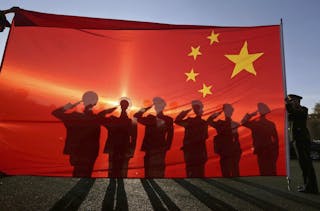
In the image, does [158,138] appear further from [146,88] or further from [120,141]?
[146,88]

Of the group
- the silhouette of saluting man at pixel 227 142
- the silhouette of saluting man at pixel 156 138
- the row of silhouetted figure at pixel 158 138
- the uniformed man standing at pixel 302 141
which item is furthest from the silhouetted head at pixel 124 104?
the uniformed man standing at pixel 302 141

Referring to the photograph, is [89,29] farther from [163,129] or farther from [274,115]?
[274,115]

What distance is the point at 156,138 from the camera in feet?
19.3

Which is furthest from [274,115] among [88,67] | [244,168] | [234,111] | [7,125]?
[7,125]

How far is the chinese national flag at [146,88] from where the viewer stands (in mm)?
5590

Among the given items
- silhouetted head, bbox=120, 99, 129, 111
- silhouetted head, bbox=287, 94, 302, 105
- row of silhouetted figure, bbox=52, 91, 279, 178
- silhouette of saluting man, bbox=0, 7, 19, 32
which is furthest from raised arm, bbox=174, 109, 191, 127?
silhouette of saluting man, bbox=0, 7, 19, 32

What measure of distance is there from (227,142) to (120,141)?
1.79m

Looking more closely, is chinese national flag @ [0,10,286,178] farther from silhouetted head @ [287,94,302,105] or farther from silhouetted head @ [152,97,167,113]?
silhouetted head @ [287,94,302,105]

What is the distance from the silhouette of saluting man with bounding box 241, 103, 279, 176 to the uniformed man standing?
0.85 metres

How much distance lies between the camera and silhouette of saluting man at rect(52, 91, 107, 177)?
217 inches

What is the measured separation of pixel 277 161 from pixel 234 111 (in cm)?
109

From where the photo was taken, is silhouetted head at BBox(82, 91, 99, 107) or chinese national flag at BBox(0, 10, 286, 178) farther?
silhouetted head at BBox(82, 91, 99, 107)

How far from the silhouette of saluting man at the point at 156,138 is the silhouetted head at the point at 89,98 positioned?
725mm

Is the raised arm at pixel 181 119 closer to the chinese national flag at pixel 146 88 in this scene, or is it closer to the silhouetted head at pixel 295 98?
the chinese national flag at pixel 146 88
